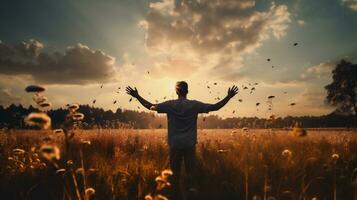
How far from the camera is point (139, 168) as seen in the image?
664 cm

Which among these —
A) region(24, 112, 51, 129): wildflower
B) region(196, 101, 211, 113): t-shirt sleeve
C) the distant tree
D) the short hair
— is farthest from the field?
the distant tree

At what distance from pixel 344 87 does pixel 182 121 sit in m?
49.9

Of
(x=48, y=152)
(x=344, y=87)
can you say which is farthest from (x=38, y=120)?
(x=344, y=87)

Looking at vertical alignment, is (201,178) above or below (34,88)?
below

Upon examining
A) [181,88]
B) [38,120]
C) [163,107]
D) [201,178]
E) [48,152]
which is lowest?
[201,178]

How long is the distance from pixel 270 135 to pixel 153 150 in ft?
15.5

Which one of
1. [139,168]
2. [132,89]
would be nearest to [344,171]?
[139,168]

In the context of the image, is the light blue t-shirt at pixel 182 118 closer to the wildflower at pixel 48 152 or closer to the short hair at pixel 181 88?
the short hair at pixel 181 88

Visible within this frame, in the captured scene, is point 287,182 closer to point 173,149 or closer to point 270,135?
point 173,149

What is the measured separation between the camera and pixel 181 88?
236 inches

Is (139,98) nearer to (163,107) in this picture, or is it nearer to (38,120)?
(163,107)

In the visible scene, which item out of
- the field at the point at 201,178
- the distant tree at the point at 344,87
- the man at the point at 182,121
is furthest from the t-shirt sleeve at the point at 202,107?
the distant tree at the point at 344,87

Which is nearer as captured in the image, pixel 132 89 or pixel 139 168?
pixel 132 89

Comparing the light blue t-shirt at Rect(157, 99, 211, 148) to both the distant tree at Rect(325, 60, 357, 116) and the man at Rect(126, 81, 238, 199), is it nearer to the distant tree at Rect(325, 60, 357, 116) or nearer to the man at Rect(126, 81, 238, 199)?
the man at Rect(126, 81, 238, 199)
